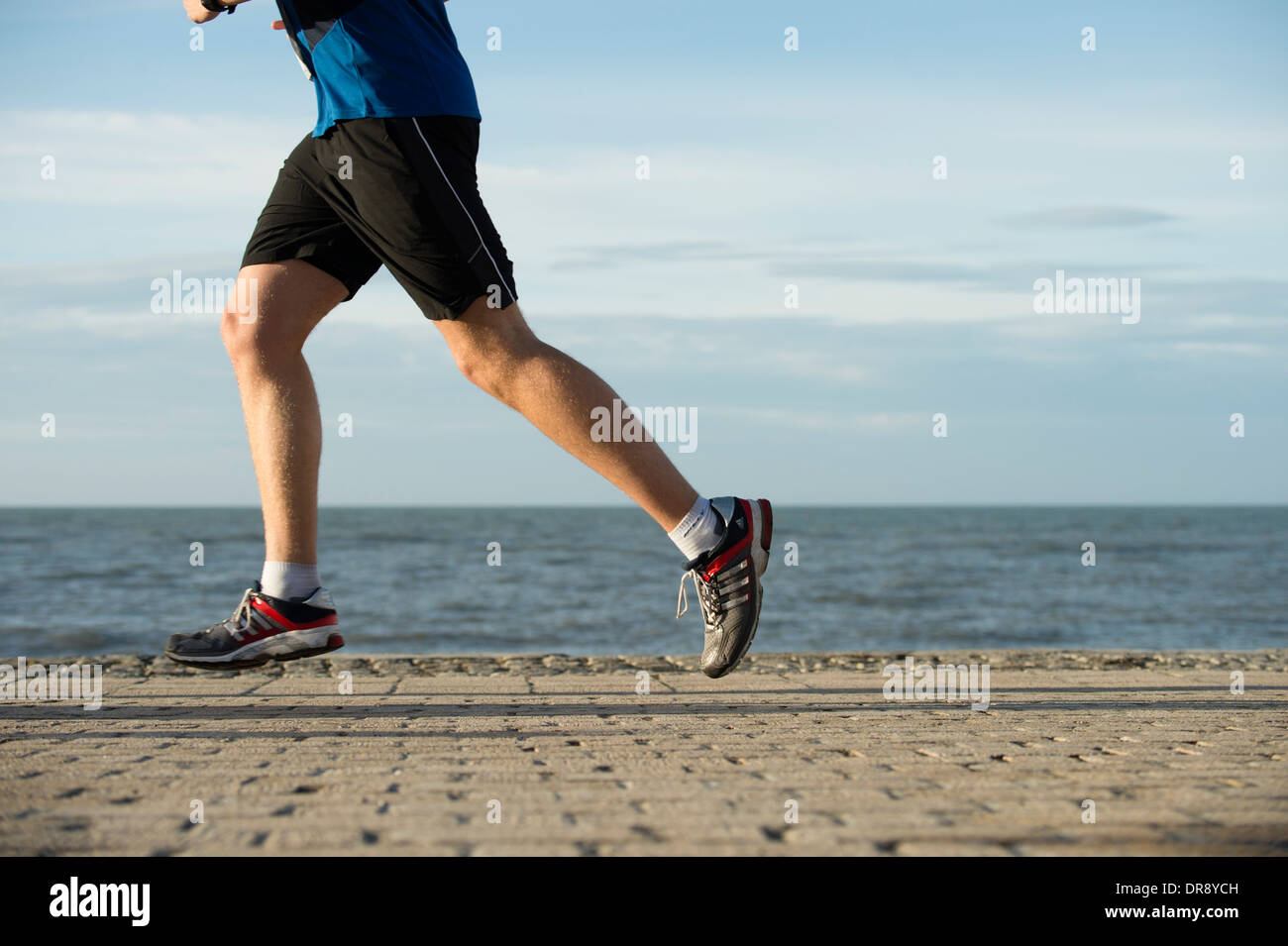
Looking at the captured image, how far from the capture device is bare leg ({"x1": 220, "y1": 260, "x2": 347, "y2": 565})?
2859 millimetres

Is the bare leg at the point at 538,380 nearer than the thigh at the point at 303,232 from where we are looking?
Yes

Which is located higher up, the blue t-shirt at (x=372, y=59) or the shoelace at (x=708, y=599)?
the blue t-shirt at (x=372, y=59)

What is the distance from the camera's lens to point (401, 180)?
2570 millimetres

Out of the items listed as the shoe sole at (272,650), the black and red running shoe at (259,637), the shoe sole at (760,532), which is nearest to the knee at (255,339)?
the black and red running shoe at (259,637)

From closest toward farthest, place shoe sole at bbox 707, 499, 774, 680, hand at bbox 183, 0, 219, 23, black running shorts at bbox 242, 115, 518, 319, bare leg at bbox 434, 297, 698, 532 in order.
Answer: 1. black running shorts at bbox 242, 115, 518, 319
2. bare leg at bbox 434, 297, 698, 532
3. hand at bbox 183, 0, 219, 23
4. shoe sole at bbox 707, 499, 774, 680

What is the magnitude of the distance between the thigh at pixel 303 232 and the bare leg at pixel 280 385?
0.03 meters

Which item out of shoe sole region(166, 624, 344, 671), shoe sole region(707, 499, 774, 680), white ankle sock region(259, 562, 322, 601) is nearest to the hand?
white ankle sock region(259, 562, 322, 601)

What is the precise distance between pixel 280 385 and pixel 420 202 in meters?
0.67

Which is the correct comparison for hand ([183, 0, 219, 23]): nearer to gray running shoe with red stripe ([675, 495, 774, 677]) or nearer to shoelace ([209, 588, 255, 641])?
shoelace ([209, 588, 255, 641])

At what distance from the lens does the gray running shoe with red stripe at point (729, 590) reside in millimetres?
2895

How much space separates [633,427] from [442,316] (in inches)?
21.1

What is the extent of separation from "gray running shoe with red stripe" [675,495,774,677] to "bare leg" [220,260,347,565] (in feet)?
3.43

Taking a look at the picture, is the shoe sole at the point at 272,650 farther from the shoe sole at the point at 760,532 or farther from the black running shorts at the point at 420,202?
the shoe sole at the point at 760,532

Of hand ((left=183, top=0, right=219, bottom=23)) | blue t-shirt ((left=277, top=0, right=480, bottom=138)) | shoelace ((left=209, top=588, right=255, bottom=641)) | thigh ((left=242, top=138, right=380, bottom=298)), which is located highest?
hand ((left=183, top=0, right=219, bottom=23))
